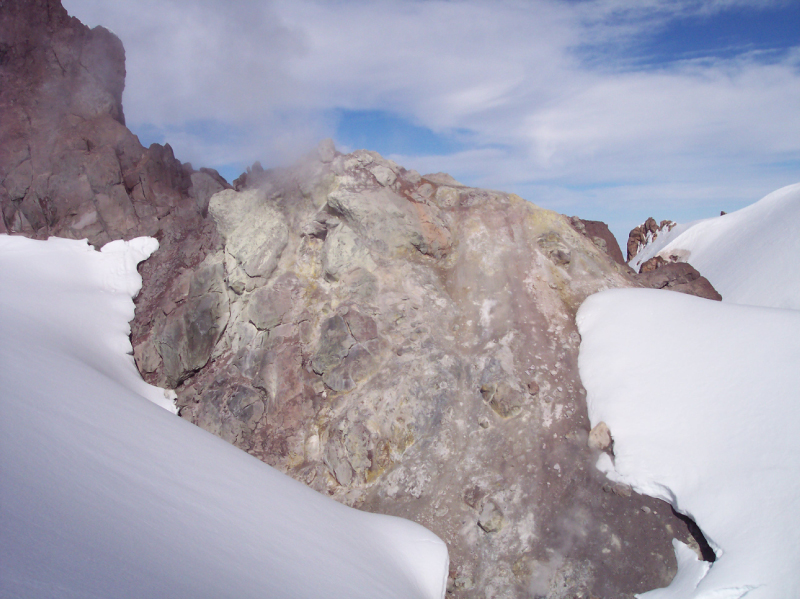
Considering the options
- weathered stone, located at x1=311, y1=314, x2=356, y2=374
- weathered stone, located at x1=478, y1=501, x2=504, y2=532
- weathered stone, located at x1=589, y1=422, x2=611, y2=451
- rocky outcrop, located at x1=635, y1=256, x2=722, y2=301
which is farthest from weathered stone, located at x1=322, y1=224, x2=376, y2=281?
rocky outcrop, located at x1=635, y1=256, x2=722, y2=301

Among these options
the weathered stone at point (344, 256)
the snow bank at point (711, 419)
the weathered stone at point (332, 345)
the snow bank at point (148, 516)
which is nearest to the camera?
the snow bank at point (148, 516)

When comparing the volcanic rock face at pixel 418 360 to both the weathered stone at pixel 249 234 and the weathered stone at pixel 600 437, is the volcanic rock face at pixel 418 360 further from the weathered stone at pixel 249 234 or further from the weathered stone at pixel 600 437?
the weathered stone at pixel 600 437

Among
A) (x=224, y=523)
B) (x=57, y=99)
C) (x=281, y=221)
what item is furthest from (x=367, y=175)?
(x=57, y=99)

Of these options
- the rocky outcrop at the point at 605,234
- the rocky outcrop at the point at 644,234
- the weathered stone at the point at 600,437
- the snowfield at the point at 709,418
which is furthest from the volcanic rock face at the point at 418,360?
the rocky outcrop at the point at 644,234

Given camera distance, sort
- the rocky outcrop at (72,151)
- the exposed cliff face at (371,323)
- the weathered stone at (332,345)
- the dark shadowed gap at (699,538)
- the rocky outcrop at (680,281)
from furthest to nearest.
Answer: the rocky outcrop at (72,151) < the rocky outcrop at (680,281) < the weathered stone at (332,345) < the exposed cliff face at (371,323) < the dark shadowed gap at (699,538)

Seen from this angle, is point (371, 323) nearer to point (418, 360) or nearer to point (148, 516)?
point (418, 360)

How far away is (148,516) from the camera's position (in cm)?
487

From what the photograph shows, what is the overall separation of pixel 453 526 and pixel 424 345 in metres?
5.03

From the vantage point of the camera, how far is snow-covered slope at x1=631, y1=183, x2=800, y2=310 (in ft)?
85.3

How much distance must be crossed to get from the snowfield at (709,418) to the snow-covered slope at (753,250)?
16.6 metres

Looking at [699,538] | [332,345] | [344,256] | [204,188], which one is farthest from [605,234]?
[204,188]

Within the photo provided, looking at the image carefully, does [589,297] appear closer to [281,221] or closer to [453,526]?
[453,526]

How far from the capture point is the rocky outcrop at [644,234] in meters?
44.5

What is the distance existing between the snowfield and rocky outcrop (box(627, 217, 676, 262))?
3535 cm
